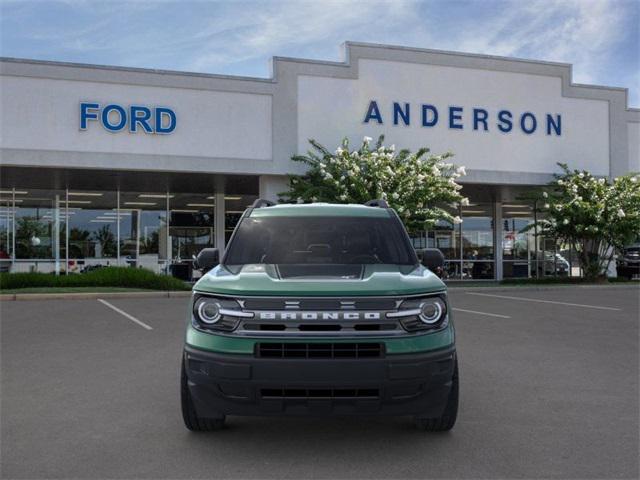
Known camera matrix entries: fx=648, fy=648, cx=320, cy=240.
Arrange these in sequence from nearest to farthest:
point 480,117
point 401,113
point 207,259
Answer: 1. point 207,259
2. point 401,113
3. point 480,117

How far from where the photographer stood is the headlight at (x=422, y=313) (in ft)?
14.4

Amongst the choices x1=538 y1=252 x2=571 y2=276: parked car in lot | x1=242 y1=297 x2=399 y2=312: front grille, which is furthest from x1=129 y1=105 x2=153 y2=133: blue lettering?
x1=538 y1=252 x2=571 y2=276: parked car in lot

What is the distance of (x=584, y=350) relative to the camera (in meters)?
9.16

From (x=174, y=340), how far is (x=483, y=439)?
20.3 feet

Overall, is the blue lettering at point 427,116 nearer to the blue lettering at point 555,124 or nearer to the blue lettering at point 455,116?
the blue lettering at point 455,116

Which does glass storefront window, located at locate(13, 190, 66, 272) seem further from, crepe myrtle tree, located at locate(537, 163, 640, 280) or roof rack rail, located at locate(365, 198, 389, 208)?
roof rack rail, located at locate(365, 198, 389, 208)

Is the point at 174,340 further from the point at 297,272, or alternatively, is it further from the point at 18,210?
the point at 18,210

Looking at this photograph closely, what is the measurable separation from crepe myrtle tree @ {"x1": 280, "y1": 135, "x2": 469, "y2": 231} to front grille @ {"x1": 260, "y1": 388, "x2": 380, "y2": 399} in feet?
52.4

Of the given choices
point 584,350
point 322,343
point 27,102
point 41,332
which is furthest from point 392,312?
point 27,102

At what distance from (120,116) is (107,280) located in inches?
209

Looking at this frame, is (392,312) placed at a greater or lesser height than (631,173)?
lesser

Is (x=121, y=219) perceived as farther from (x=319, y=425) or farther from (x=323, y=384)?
(x=323, y=384)

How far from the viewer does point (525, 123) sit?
25781 millimetres

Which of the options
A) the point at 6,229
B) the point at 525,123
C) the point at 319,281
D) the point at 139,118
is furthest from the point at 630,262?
the point at 319,281
